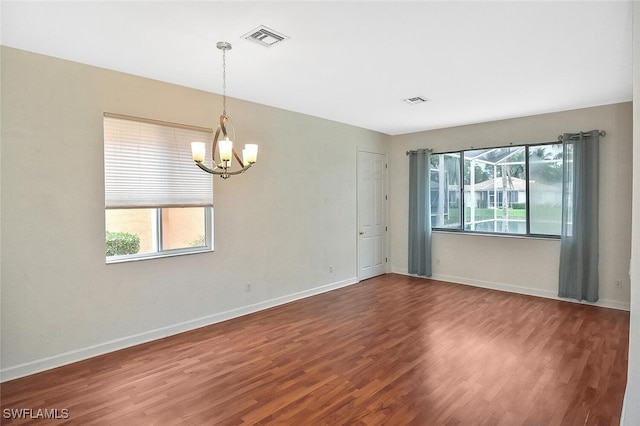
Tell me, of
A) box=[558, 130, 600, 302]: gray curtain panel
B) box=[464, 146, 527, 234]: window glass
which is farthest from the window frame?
box=[558, 130, 600, 302]: gray curtain panel

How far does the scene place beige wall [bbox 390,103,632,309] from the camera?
4.77 meters

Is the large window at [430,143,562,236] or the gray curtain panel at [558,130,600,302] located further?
the large window at [430,143,562,236]

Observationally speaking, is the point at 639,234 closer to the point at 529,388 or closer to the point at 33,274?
the point at 529,388

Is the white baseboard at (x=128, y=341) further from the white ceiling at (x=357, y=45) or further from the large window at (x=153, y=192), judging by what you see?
the white ceiling at (x=357, y=45)

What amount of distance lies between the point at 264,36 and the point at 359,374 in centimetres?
292

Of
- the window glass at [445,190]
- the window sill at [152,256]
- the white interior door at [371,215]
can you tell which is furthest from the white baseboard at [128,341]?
the window glass at [445,190]

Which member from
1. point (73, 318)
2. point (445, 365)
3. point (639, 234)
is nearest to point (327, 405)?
point (445, 365)

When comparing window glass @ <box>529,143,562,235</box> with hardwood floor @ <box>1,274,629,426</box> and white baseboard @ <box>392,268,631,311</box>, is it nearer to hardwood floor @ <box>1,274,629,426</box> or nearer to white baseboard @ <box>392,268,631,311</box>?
white baseboard @ <box>392,268,631,311</box>

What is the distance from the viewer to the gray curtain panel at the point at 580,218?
193 inches

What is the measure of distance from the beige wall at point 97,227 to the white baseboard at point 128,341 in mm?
12

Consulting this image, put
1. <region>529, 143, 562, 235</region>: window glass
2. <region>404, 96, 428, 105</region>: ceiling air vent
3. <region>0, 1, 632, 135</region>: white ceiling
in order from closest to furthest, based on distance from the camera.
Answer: <region>0, 1, 632, 135</region>: white ceiling
<region>404, 96, 428, 105</region>: ceiling air vent
<region>529, 143, 562, 235</region>: window glass

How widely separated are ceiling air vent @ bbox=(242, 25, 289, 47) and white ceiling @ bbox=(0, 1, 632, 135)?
61 mm

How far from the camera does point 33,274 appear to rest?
122 inches

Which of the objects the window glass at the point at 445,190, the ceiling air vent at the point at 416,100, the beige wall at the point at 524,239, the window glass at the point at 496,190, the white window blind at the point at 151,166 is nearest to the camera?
the white window blind at the point at 151,166
